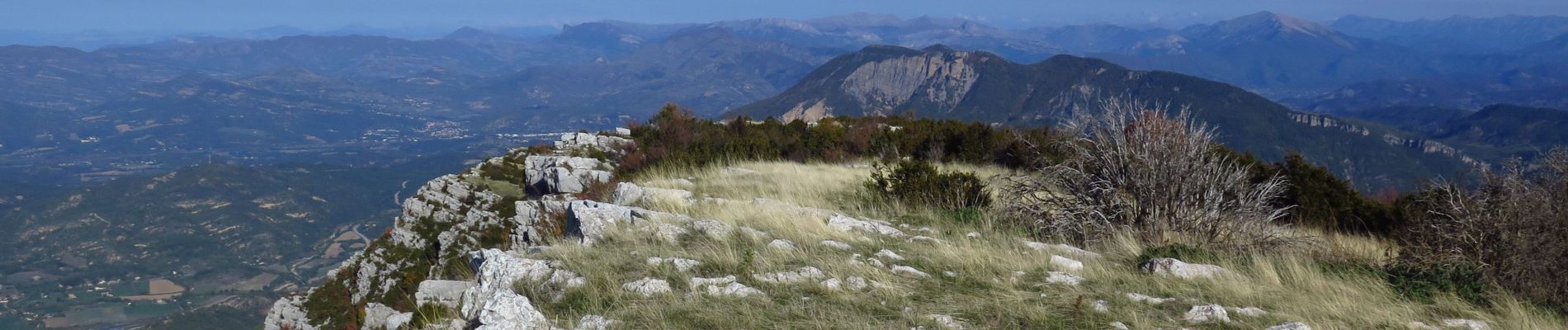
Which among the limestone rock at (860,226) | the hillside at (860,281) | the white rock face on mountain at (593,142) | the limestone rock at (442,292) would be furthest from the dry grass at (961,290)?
Result: the white rock face on mountain at (593,142)

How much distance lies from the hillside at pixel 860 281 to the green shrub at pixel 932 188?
0.42 m

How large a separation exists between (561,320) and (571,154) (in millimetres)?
16988

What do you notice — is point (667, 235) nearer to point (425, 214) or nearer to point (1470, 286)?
point (1470, 286)

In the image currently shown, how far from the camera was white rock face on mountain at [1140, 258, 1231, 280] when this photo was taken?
5.76 meters

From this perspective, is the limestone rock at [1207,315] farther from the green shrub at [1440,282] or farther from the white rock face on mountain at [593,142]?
the white rock face on mountain at [593,142]

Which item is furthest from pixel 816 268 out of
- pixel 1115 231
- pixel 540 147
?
pixel 540 147

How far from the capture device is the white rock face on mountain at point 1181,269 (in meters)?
5.76

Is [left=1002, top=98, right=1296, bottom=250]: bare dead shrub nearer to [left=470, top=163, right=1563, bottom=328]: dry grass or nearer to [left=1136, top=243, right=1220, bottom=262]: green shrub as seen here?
[left=470, top=163, right=1563, bottom=328]: dry grass

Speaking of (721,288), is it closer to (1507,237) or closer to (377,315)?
(1507,237)

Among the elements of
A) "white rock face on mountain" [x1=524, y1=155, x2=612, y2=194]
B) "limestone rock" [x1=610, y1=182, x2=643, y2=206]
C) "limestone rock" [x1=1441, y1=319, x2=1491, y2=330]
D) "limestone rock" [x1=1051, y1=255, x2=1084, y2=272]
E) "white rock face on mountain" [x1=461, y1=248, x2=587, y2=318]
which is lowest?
"white rock face on mountain" [x1=524, y1=155, x2=612, y2=194]

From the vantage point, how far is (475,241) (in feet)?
57.0

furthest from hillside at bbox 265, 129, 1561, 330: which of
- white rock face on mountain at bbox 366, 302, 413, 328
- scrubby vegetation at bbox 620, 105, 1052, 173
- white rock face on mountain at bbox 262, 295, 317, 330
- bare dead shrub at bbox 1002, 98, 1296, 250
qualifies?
white rock face on mountain at bbox 262, 295, 317, 330

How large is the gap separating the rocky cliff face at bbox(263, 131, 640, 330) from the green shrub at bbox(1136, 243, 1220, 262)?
490cm

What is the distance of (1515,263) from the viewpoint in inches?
224
